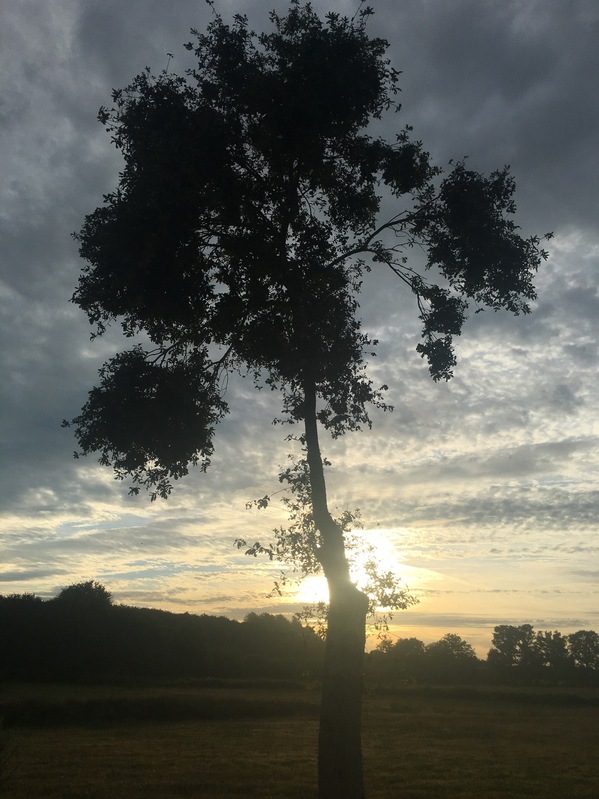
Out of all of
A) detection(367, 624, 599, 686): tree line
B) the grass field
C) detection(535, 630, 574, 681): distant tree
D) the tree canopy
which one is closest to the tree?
the tree canopy

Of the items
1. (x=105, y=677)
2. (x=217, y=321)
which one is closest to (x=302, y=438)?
(x=217, y=321)

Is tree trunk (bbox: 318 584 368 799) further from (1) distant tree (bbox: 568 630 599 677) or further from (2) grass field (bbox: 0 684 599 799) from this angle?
(1) distant tree (bbox: 568 630 599 677)

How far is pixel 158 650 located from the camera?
7594 centimetres

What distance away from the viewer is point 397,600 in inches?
763

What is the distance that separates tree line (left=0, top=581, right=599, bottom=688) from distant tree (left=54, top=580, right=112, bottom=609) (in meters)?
0.14

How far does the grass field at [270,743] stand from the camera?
2680 centimetres

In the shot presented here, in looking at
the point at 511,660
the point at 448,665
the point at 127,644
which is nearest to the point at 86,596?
the point at 127,644

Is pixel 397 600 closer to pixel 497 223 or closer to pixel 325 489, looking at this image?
pixel 325 489

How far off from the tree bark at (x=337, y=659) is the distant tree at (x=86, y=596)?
71804mm

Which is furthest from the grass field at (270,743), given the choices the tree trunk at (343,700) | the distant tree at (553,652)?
the distant tree at (553,652)

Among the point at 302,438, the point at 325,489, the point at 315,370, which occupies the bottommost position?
the point at 325,489

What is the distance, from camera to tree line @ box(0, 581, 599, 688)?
6819 cm

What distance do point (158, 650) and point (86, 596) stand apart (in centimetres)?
2080

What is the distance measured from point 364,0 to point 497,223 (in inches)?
343
